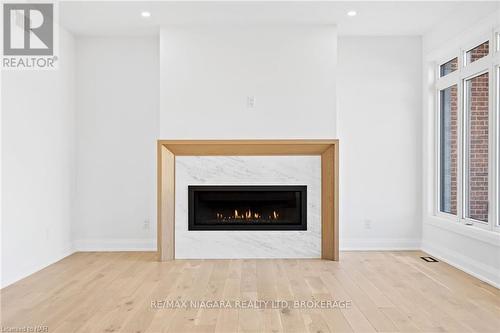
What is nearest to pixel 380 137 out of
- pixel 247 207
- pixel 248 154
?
pixel 248 154

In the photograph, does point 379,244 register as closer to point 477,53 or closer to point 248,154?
point 248,154

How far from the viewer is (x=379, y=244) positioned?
512 cm

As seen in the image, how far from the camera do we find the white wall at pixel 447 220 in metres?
3.73

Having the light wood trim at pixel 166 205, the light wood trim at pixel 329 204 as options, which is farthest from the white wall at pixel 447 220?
the light wood trim at pixel 166 205

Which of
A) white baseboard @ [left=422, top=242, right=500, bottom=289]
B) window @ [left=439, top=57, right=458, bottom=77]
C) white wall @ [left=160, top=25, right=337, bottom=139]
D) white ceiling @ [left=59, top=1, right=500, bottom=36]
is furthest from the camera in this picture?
white wall @ [left=160, top=25, right=337, bottom=139]

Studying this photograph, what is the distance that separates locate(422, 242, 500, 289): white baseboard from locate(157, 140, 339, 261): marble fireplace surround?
118cm

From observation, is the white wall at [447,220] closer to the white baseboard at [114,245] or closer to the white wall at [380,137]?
the white wall at [380,137]

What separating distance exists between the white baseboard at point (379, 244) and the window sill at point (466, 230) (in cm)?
34

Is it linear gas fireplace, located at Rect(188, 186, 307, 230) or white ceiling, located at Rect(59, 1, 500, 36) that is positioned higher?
white ceiling, located at Rect(59, 1, 500, 36)

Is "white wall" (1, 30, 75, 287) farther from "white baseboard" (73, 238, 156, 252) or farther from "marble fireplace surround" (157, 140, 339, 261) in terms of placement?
"marble fireplace surround" (157, 140, 339, 261)

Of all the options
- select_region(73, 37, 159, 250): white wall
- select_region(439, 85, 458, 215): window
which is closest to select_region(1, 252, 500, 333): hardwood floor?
select_region(73, 37, 159, 250): white wall

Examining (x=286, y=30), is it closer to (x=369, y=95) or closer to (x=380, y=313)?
(x=369, y=95)

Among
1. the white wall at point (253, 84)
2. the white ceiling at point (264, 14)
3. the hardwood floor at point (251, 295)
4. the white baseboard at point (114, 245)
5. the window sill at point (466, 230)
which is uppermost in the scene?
the white ceiling at point (264, 14)

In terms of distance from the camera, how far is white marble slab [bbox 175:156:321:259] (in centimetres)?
477
